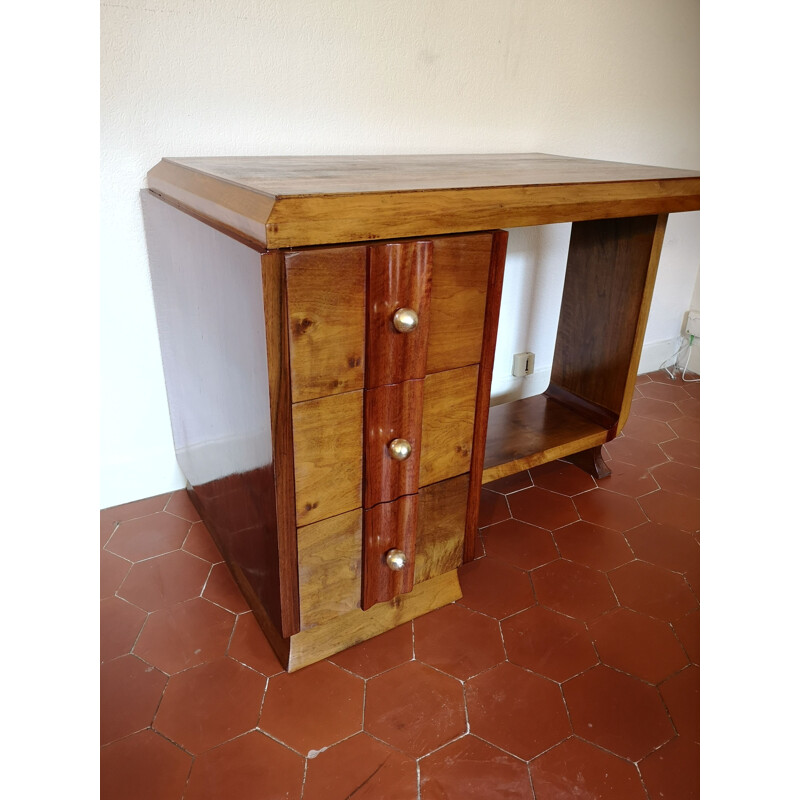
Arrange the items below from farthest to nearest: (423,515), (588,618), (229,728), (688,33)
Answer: (688,33), (588,618), (423,515), (229,728)

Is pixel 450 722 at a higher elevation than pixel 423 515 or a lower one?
lower

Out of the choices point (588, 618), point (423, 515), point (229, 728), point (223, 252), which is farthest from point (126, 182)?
point (588, 618)

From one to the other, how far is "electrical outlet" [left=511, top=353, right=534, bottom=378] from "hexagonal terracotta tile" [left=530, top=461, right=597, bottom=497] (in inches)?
14.7

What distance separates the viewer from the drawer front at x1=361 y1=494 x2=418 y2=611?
3.75 feet

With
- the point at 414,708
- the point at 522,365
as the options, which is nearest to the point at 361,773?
the point at 414,708

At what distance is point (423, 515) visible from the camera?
1.22 m

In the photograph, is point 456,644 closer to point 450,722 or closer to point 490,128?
point 450,722

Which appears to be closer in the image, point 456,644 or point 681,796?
point 681,796

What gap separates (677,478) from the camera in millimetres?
1939

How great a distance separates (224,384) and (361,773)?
0.72m

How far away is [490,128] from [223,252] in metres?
1.16

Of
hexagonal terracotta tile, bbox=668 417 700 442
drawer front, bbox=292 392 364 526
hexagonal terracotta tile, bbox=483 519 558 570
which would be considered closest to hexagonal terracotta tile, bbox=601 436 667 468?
hexagonal terracotta tile, bbox=668 417 700 442

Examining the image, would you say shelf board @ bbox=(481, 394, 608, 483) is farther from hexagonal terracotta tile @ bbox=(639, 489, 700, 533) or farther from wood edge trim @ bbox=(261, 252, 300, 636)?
wood edge trim @ bbox=(261, 252, 300, 636)

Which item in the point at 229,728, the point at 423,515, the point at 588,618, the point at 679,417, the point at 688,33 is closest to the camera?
the point at 229,728
